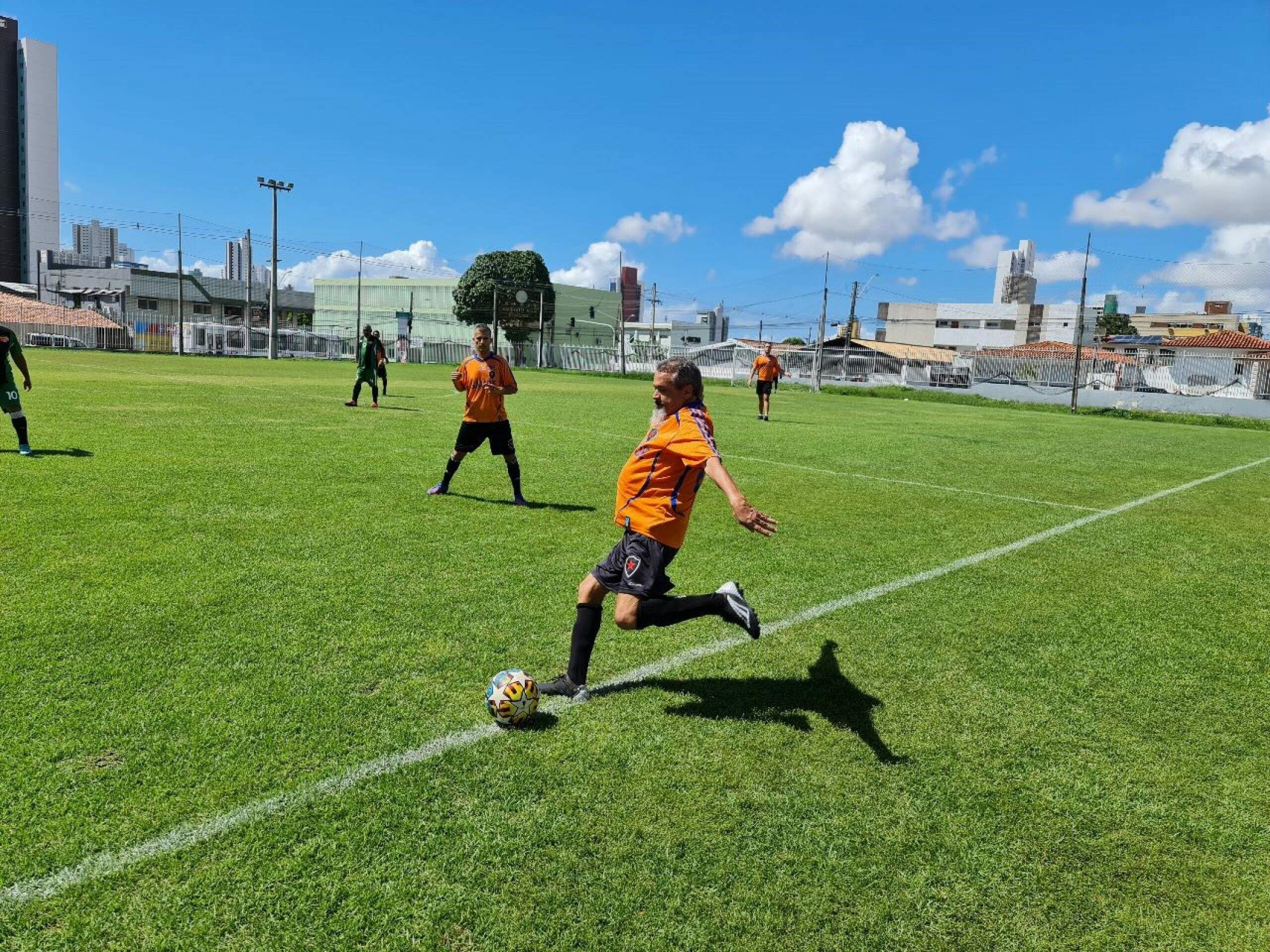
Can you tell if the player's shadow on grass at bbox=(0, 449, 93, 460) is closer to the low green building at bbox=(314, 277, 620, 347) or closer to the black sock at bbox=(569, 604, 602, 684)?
the black sock at bbox=(569, 604, 602, 684)

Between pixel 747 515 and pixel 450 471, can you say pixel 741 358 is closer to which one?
pixel 450 471

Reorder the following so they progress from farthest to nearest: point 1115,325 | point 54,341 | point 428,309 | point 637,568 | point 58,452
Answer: point 1115,325, point 428,309, point 54,341, point 58,452, point 637,568

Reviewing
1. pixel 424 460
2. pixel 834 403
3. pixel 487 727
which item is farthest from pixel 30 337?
pixel 487 727

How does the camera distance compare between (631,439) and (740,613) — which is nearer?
(740,613)

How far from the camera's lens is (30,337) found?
189ft

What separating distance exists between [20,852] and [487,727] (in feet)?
5.75

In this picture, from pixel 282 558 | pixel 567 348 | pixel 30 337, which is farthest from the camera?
pixel 567 348

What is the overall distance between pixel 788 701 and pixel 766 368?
18.3 m

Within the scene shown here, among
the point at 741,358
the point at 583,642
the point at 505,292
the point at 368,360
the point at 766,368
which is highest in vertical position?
the point at 505,292

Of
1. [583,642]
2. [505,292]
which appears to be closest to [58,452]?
[583,642]

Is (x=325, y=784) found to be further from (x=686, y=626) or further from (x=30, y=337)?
(x=30, y=337)

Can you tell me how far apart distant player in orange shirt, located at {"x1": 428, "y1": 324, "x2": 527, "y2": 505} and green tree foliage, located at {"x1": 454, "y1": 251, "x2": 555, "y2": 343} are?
71445 mm

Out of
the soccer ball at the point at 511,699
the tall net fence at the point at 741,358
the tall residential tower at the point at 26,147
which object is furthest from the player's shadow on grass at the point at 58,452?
the tall residential tower at the point at 26,147

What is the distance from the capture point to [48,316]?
60406 mm
